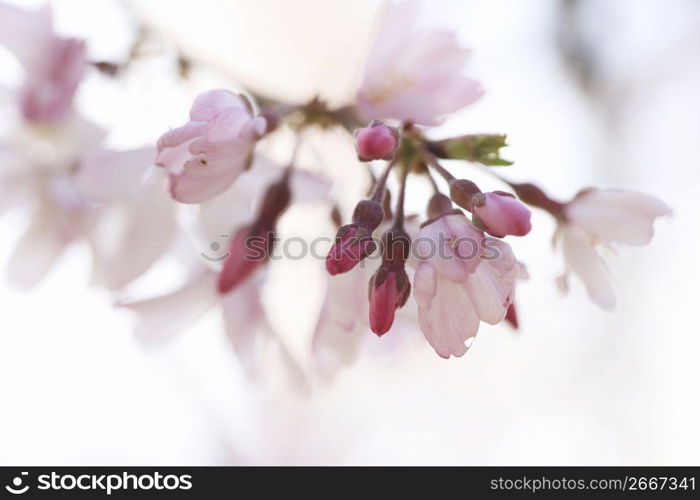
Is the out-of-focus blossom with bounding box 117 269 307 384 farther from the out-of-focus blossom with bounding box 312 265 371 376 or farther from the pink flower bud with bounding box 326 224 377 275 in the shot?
the pink flower bud with bounding box 326 224 377 275

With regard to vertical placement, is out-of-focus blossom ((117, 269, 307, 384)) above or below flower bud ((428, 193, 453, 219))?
above

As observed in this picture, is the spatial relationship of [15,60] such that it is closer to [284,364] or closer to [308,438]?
[284,364]

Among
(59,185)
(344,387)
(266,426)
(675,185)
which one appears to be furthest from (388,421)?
(59,185)

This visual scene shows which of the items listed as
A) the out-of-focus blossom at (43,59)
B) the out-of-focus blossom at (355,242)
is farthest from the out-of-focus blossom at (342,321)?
the out-of-focus blossom at (43,59)

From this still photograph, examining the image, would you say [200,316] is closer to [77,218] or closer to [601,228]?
[77,218]

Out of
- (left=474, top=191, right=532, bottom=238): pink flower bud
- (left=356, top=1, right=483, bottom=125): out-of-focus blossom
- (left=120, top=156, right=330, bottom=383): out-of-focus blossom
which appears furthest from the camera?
(left=120, top=156, right=330, bottom=383): out-of-focus blossom

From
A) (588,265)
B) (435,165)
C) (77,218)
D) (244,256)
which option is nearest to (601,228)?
(588,265)

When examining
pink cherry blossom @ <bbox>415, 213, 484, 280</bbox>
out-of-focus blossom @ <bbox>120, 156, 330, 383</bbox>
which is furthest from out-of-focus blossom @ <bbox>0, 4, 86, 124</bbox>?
pink cherry blossom @ <bbox>415, 213, 484, 280</bbox>

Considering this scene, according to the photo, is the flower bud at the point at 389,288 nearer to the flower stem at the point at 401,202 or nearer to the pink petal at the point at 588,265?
the flower stem at the point at 401,202
